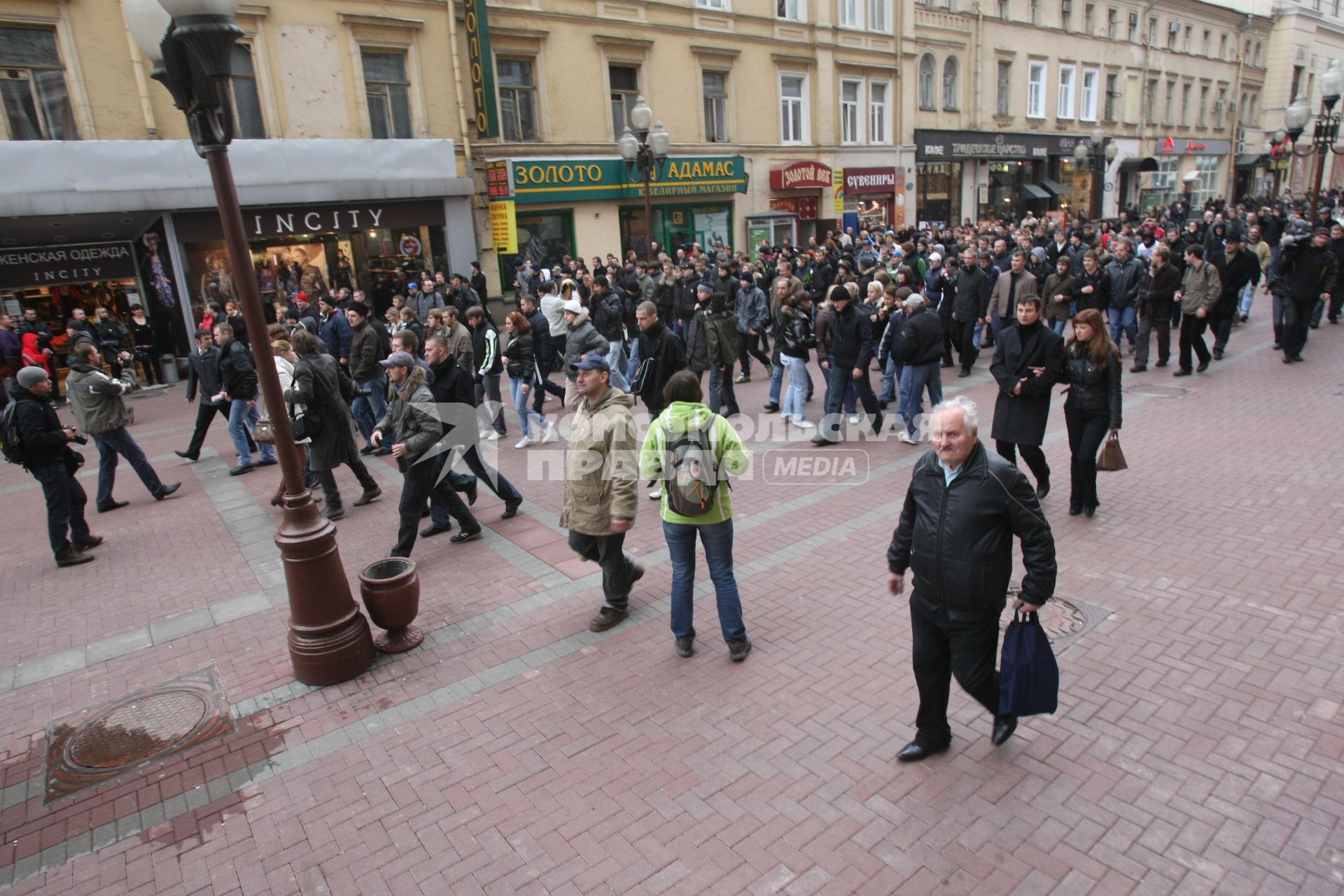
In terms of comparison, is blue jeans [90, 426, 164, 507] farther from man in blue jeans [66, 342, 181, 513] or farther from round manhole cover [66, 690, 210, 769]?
round manhole cover [66, 690, 210, 769]

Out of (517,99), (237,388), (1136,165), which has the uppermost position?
(517,99)

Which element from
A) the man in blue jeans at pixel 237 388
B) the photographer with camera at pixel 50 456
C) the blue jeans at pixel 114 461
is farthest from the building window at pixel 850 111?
the photographer with camera at pixel 50 456

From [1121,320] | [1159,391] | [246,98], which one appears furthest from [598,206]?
[1159,391]

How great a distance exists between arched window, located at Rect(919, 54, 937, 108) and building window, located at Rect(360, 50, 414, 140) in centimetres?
2012

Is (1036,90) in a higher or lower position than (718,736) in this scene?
higher

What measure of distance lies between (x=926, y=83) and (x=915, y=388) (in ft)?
86.6

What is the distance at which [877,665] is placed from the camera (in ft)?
16.4

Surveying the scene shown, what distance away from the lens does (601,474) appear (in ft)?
17.6

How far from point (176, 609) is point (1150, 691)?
7.01 m

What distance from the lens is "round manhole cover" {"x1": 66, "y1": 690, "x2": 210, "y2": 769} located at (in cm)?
466

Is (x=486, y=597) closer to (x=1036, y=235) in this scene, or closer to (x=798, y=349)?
(x=798, y=349)

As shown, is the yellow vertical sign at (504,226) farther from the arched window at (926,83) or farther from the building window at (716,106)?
the arched window at (926,83)

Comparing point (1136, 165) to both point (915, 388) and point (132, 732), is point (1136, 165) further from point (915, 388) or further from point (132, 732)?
point (132, 732)

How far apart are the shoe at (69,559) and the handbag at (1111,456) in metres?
9.12
